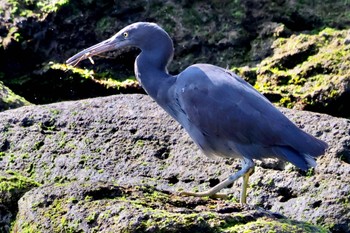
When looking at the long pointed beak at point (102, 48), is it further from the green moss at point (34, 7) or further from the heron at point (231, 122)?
the green moss at point (34, 7)

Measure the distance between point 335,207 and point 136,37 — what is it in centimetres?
215

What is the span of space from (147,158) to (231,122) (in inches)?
25.5

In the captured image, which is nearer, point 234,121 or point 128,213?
point 128,213

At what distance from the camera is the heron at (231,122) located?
6789mm

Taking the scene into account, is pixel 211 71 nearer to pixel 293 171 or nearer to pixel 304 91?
pixel 293 171

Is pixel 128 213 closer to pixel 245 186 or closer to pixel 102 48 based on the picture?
pixel 245 186

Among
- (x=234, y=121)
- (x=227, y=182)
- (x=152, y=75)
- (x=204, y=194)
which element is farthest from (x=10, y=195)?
(x=152, y=75)

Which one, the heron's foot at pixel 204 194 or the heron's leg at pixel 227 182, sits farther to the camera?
the heron's leg at pixel 227 182

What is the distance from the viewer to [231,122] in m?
7.05

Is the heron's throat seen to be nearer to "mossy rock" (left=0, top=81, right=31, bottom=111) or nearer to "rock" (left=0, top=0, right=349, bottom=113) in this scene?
"mossy rock" (left=0, top=81, right=31, bottom=111)

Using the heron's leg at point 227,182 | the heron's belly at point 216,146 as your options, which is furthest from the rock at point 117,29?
the heron's leg at point 227,182

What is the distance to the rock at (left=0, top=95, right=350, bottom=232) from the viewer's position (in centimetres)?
674

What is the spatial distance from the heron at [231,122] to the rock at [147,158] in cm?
16

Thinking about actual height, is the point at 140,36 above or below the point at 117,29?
below
